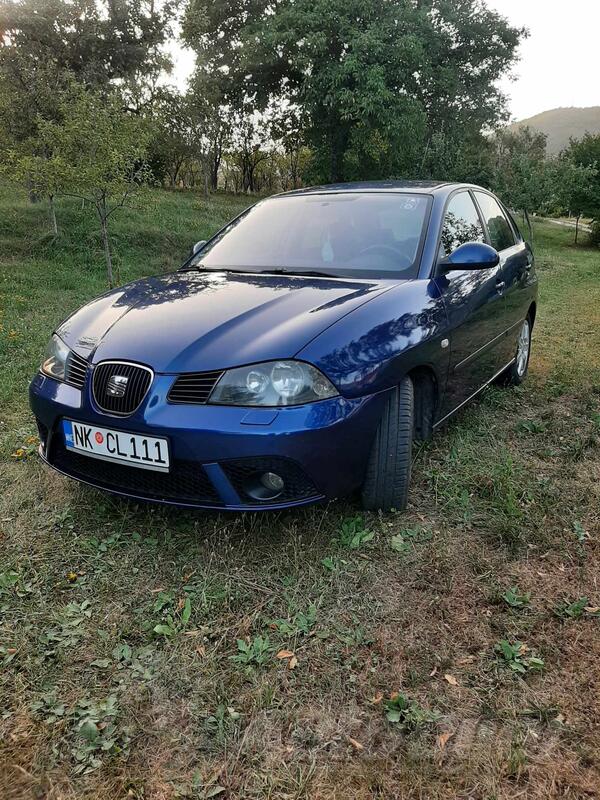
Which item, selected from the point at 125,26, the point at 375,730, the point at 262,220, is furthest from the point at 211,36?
the point at 375,730

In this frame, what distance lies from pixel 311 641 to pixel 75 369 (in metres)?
1.39

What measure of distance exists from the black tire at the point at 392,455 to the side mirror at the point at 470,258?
0.74 m

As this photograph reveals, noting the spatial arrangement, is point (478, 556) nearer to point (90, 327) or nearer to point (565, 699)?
point (565, 699)

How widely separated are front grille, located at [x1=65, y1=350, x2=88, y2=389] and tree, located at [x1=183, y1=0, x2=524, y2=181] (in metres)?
17.9

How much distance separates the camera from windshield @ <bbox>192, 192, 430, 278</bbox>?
9.71 ft

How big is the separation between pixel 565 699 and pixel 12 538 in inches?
83.3

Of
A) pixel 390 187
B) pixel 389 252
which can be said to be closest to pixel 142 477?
pixel 389 252

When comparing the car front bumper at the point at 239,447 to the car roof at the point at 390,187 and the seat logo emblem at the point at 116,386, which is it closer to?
the seat logo emblem at the point at 116,386

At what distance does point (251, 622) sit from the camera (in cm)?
199

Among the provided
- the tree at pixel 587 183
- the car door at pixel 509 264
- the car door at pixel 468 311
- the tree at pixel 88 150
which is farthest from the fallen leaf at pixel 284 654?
the tree at pixel 587 183

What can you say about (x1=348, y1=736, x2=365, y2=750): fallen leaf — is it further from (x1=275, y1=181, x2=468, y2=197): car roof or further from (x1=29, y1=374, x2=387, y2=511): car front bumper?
(x1=275, y1=181, x2=468, y2=197): car roof

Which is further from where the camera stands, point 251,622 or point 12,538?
point 12,538

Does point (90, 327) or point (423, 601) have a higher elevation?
point (90, 327)

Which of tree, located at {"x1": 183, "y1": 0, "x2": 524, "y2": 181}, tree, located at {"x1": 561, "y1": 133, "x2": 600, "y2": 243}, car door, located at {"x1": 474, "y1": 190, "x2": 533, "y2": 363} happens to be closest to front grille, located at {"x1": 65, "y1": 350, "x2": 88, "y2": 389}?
car door, located at {"x1": 474, "y1": 190, "x2": 533, "y2": 363}
